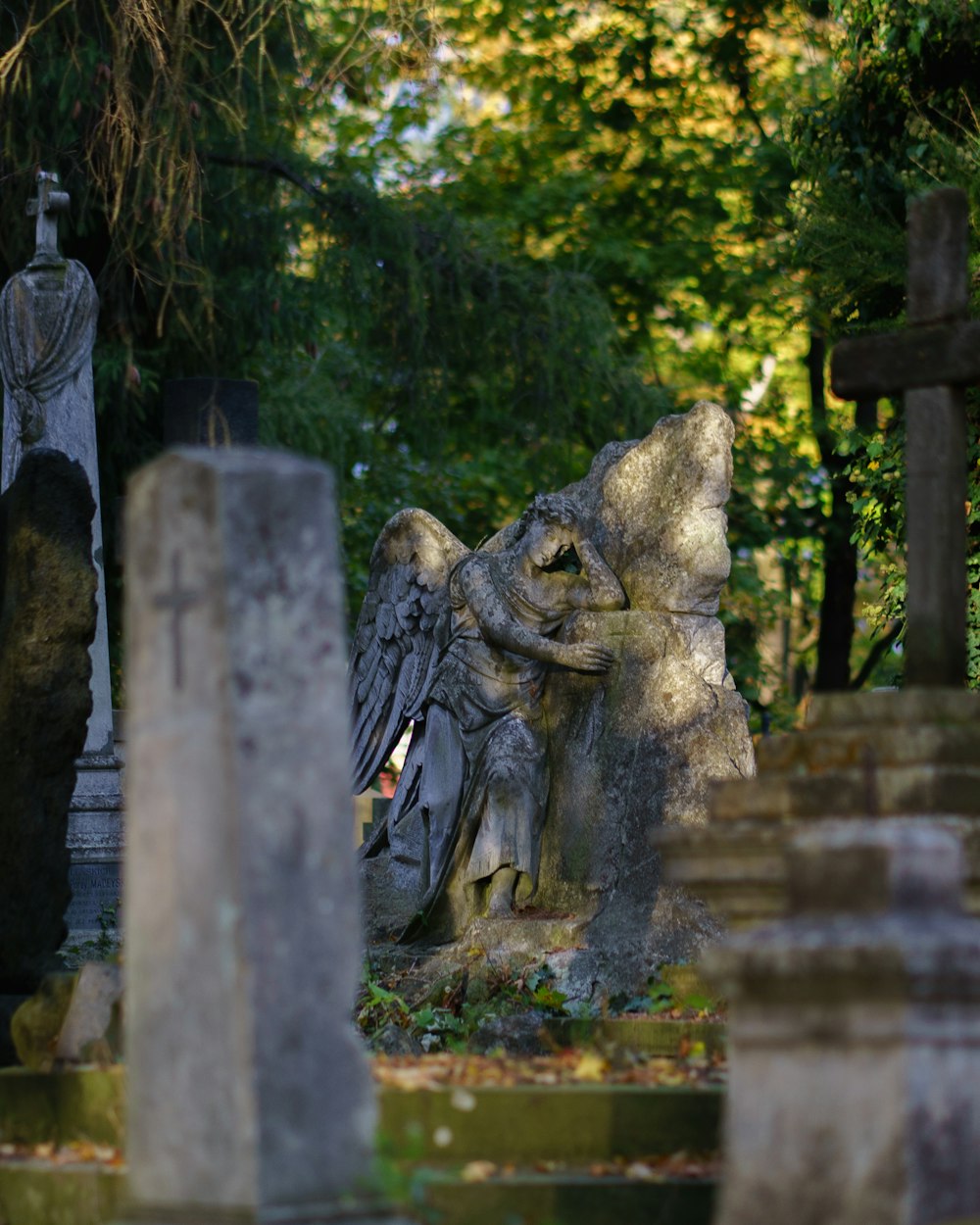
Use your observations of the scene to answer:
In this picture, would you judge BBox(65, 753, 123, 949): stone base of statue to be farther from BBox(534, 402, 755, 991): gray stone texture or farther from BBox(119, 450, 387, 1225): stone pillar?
BBox(119, 450, 387, 1225): stone pillar

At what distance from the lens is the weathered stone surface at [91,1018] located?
7.23 m

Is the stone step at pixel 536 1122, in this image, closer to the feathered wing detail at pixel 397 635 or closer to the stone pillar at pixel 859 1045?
the stone pillar at pixel 859 1045

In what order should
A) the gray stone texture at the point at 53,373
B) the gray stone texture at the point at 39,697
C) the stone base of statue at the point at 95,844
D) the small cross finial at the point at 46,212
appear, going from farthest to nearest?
the small cross finial at the point at 46,212 < the gray stone texture at the point at 53,373 < the stone base of statue at the point at 95,844 < the gray stone texture at the point at 39,697

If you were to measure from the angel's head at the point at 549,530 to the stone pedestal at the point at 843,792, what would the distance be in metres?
4.91

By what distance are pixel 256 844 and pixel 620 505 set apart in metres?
6.90

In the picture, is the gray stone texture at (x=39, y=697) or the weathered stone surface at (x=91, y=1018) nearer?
the weathered stone surface at (x=91, y=1018)

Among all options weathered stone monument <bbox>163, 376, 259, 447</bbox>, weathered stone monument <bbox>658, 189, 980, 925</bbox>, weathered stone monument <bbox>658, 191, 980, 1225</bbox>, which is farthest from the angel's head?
weathered stone monument <bbox>658, 191, 980, 1225</bbox>

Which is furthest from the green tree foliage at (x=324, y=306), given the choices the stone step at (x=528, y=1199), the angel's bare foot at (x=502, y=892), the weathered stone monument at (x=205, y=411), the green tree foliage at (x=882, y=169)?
the stone step at (x=528, y=1199)

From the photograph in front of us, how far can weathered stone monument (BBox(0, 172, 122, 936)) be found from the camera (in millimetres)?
13492

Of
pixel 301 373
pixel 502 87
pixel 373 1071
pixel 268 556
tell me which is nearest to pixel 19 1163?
pixel 373 1071

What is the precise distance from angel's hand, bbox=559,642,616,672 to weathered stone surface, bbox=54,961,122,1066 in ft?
14.1

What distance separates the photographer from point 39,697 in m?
8.50

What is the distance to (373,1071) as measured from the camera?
6.92 meters

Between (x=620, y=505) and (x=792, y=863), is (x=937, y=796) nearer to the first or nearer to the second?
(x=792, y=863)
